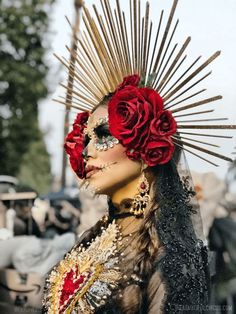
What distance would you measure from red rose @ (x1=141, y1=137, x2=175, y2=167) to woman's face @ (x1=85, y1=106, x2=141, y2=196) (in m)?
0.06

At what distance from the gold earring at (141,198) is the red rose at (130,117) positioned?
0.13 metres

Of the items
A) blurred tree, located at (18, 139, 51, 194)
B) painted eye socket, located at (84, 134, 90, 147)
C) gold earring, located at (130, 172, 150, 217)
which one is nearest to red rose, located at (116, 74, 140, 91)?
painted eye socket, located at (84, 134, 90, 147)

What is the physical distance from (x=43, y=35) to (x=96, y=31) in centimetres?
2001

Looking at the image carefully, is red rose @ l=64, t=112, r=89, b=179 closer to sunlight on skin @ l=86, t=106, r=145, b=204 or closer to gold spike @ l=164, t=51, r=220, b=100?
sunlight on skin @ l=86, t=106, r=145, b=204

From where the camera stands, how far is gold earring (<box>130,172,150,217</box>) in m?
3.32

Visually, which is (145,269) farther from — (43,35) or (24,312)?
(43,35)

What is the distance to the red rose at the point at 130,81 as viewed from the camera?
3.35m

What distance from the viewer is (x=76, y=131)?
3.64m

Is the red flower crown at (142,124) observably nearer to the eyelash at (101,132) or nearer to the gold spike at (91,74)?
the eyelash at (101,132)

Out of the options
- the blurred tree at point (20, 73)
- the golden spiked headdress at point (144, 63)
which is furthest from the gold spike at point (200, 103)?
the blurred tree at point (20, 73)

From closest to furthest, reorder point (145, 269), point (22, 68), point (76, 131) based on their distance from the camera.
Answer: point (145, 269)
point (76, 131)
point (22, 68)

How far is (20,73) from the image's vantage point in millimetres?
22859

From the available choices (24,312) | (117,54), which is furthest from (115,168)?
(24,312)

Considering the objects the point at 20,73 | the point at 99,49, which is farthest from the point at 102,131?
the point at 20,73
